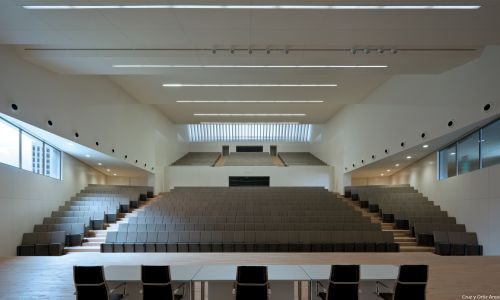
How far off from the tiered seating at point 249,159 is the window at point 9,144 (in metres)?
12.6

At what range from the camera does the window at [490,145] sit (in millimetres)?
8859

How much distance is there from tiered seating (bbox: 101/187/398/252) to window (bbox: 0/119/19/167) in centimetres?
278

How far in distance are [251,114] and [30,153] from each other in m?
9.43

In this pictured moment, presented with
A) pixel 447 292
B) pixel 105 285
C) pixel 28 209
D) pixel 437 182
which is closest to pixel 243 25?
pixel 105 285

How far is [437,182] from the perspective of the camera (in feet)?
39.5

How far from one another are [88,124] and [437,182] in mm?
9979

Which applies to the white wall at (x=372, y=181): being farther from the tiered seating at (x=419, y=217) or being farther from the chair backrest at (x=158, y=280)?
the chair backrest at (x=158, y=280)

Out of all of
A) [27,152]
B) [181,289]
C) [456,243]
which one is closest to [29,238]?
[27,152]

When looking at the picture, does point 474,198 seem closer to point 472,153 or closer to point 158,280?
point 472,153

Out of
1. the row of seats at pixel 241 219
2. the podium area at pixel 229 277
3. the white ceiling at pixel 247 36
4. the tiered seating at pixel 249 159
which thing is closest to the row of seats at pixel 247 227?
the row of seats at pixel 241 219

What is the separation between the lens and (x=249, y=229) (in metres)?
10.1

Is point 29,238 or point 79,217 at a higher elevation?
point 79,217

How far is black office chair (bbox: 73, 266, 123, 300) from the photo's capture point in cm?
407

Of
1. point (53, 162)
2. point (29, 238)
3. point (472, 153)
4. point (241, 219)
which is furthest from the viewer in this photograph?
point (53, 162)
